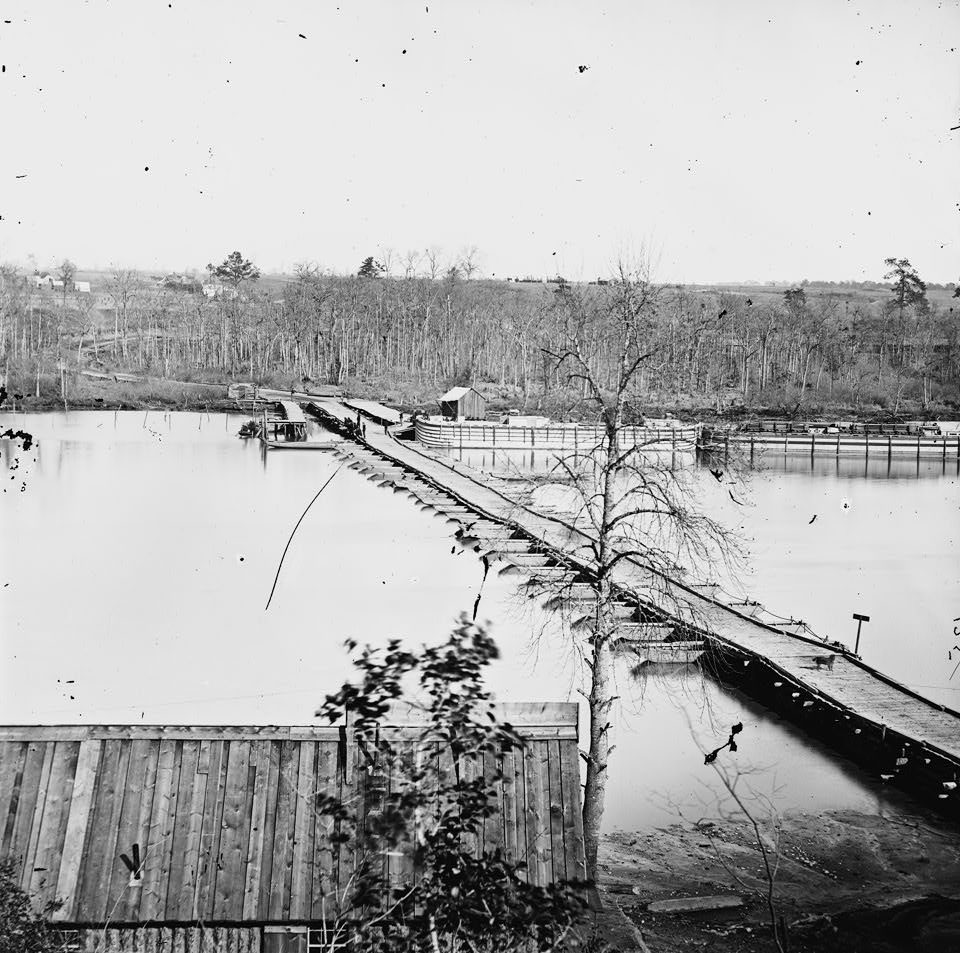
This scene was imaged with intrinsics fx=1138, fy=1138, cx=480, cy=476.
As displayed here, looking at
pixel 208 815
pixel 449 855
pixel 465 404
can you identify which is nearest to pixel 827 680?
pixel 208 815

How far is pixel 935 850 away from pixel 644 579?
12.9 m

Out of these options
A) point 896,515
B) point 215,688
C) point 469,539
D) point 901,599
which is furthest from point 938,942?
point 896,515

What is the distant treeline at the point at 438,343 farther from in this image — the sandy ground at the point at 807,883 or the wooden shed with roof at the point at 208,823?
the wooden shed with roof at the point at 208,823

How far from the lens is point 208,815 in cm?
874

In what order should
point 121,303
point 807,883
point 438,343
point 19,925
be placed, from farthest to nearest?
point 121,303 → point 438,343 → point 807,883 → point 19,925

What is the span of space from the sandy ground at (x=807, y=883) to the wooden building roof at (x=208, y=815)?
2.43 metres

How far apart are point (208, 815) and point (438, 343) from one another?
90.7 metres

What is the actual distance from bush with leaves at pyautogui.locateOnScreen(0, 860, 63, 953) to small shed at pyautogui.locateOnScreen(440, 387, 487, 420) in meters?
56.7

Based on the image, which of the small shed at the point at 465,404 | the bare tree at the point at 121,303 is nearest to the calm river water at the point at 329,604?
the small shed at the point at 465,404

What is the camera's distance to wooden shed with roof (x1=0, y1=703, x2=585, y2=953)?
8328 millimetres

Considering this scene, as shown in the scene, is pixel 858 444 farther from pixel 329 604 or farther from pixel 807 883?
pixel 807 883

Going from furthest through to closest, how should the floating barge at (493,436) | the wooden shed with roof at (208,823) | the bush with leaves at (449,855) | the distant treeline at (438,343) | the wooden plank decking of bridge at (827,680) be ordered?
the distant treeline at (438,343)
the floating barge at (493,436)
the wooden plank decking of bridge at (827,680)
the wooden shed with roof at (208,823)
the bush with leaves at (449,855)

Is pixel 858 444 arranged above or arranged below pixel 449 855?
above

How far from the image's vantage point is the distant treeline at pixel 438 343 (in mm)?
85625
